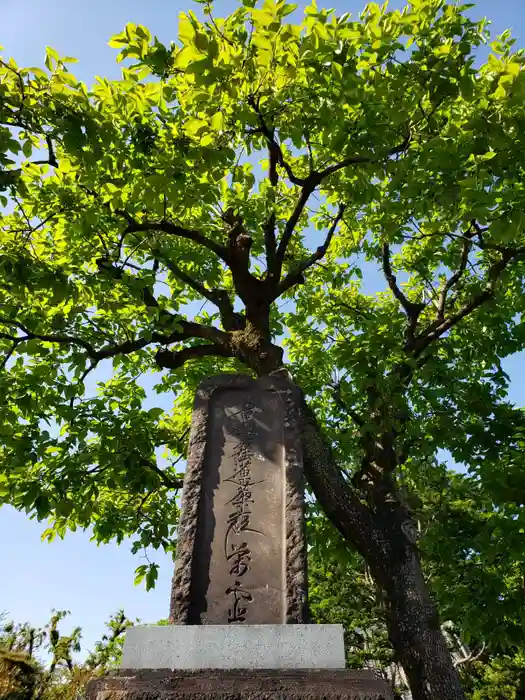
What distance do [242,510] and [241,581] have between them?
578mm

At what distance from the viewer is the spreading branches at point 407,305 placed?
28.0 feet

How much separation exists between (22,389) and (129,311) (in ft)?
6.40

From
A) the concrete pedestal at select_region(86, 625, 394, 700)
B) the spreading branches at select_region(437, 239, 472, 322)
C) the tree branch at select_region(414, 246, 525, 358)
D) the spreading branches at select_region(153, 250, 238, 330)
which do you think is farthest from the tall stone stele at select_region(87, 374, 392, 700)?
the spreading branches at select_region(437, 239, 472, 322)

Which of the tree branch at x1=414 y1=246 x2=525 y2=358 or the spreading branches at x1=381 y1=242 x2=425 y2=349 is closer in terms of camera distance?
the tree branch at x1=414 y1=246 x2=525 y2=358

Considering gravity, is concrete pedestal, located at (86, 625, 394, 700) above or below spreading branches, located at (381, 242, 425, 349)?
below

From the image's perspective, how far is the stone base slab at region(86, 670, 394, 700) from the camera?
2.77 meters

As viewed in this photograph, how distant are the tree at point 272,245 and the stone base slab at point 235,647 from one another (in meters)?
2.68

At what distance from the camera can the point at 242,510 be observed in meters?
4.31

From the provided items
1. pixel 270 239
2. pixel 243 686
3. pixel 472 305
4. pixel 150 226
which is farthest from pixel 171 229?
pixel 243 686

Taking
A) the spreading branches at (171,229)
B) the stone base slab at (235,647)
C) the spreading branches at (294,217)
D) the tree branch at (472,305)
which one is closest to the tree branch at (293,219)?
the spreading branches at (294,217)

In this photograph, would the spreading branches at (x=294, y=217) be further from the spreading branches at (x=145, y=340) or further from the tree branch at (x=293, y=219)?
the spreading branches at (x=145, y=340)

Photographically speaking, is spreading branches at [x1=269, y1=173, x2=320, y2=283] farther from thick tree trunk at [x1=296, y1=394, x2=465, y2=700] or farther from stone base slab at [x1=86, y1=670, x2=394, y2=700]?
stone base slab at [x1=86, y1=670, x2=394, y2=700]

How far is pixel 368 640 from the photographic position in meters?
14.0

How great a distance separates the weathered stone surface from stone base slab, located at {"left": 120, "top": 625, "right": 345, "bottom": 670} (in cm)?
46
